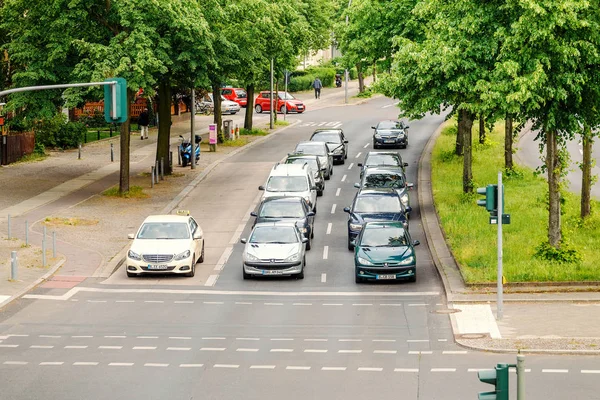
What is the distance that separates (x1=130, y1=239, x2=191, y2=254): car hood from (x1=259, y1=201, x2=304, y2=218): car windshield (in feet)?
15.0

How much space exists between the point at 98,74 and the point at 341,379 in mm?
22515

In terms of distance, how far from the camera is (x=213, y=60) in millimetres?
42906

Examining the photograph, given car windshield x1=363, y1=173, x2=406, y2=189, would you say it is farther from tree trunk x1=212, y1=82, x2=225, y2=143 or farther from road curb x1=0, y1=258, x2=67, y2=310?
tree trunk x1=212, y1=82, x2=225, y2=143

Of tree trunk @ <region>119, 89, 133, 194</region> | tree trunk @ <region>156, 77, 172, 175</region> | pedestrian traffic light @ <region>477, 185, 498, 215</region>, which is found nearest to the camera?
pedestrian traffic light @ <region>477, 185, 498, 215</region>

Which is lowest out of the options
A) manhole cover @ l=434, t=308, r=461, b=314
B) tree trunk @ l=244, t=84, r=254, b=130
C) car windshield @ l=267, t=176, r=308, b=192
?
manhole cover @ l=434, t=308, r=461, b=314

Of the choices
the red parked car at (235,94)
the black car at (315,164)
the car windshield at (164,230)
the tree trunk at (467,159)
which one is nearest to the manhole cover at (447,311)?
the car windshield at (164,230)

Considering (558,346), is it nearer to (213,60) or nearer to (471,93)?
(471,93)

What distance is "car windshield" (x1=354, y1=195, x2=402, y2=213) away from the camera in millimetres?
34625

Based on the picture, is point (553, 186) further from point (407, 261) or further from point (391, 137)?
point (391, 137)

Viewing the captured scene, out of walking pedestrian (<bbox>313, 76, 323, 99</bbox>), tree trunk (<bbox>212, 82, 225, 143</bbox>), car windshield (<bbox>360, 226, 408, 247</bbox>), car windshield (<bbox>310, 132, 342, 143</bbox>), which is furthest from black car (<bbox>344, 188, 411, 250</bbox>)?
walking pedestrian (<bbox>313, 76, 323, 99</bbox>)

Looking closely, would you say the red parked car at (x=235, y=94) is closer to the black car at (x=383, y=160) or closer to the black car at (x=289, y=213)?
the black car at (x=383, y=160)

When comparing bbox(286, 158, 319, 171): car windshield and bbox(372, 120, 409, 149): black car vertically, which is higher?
bbox(372, 120, 409, 149): black car

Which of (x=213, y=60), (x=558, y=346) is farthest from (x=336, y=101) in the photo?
(x=558, y=346)

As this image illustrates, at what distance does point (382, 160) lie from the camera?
44.5m
